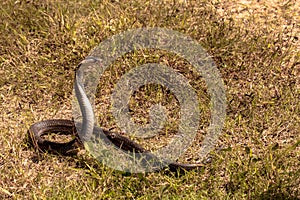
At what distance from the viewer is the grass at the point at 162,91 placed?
415 centimetres

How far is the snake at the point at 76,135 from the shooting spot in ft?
13.9

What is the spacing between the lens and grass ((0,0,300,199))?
4.15 m

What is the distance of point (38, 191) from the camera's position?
4.12m

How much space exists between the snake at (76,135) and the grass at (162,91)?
0.08 metres

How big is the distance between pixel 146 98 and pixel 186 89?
0.42 m

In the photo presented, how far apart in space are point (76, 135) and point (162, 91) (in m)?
1.08

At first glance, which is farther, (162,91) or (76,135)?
(162,91)

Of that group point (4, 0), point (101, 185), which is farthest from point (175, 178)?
point (4, 0)

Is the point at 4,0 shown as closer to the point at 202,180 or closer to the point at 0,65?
the point at 0,65

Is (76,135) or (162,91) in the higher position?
(162,91)

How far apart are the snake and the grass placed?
0.26 feet

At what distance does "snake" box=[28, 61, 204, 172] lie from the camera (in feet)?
13.9

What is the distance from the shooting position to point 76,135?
4.50 meters

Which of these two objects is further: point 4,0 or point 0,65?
point 4,0
